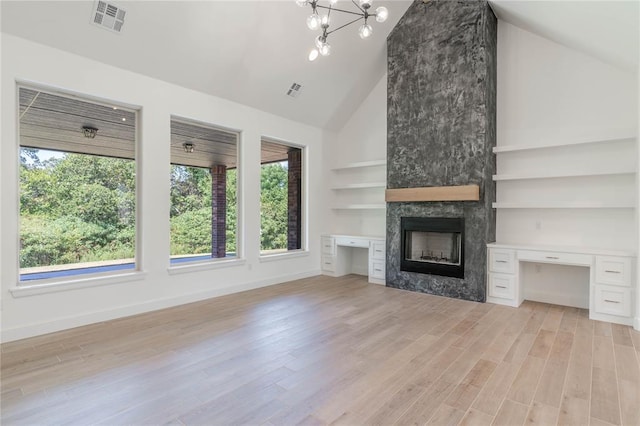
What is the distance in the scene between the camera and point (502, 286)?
4699 millimetres

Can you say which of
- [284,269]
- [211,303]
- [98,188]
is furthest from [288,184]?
[98,188]

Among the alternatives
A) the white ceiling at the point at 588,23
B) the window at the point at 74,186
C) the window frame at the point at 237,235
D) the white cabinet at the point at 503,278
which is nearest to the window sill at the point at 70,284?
the window at the point at 74,186

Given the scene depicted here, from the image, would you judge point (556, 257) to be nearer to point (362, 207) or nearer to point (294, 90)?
point (362, 207)

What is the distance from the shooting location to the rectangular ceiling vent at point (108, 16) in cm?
343

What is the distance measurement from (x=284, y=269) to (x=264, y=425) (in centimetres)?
416

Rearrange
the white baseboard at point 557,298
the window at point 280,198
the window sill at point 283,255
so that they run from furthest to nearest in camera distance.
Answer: the window at point 280,198, the window sill at point 283,255, the white baseboard at point 557,298

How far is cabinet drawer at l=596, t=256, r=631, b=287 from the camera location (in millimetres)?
3861

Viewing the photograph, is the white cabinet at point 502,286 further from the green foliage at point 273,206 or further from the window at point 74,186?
the window at point 74,186

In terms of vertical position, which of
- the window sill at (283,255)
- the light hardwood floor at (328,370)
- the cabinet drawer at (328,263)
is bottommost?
the light hardwood floor at (328,370)

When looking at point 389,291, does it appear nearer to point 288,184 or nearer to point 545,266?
point 545,266

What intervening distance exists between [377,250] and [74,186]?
456 cm

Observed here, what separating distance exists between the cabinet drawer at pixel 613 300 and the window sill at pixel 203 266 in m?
4.85

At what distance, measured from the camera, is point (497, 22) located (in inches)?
205

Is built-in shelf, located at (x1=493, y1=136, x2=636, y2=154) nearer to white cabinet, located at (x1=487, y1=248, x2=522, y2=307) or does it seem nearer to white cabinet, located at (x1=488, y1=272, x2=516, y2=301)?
white cabinet, located at (x1=487, y1=248, x2=522, y2=307)
